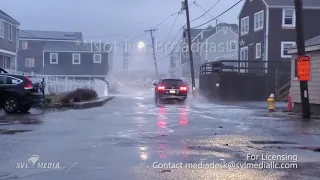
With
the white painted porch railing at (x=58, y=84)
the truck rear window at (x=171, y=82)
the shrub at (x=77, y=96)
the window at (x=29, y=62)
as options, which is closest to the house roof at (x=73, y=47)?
the window at (x=29, y=62)

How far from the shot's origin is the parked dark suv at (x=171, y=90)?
28.9 m

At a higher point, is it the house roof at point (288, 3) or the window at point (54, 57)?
the house roof at point (288, 3)

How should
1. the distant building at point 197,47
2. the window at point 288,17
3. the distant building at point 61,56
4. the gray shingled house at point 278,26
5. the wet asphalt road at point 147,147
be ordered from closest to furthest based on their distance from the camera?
1. the wet asphalt road at point 147,147
2. the gray shingled house at point 278,26
3. the window at point 288,17
4. the distant building at point 61,56
5. the distant building at point 197,47

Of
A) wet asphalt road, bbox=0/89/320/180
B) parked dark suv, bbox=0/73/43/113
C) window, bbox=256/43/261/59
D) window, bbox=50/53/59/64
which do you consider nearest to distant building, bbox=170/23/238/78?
window, bbox=50/53/59/64

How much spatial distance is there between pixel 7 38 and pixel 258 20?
880 inches

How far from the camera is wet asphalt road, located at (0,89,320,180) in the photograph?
Result: 23.2 ft

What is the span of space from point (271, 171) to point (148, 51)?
8514 centimetres

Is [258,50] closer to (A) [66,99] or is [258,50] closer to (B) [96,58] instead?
(A) [66,99]

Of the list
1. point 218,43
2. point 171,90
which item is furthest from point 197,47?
point 171,90

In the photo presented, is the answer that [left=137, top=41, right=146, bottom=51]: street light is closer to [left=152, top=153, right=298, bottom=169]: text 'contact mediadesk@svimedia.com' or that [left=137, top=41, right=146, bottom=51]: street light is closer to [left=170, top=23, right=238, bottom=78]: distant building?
[left=170, top=23, right=238, bottom=78]: distant building

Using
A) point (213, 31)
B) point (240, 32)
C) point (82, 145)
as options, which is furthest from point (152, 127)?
point (213, 31)

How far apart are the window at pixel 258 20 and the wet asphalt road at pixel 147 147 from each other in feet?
90.6

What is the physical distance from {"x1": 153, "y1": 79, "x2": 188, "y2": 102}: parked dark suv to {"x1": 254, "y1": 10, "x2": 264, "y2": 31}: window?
14909 mm

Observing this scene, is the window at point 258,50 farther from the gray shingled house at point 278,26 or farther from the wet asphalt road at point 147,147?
the wet asphalt road at point 147,147
